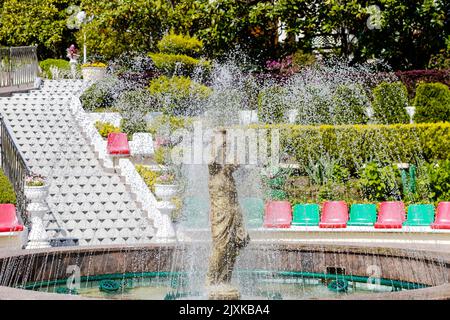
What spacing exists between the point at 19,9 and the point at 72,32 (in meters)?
2.58

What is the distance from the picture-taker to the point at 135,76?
2923cm

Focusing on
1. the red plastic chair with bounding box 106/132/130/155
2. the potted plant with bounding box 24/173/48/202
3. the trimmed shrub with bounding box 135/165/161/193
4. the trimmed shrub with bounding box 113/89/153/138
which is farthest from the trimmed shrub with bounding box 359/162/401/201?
the potted plant with bounding box 24/173/48/202

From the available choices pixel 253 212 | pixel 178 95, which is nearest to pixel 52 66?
pixel 178 95

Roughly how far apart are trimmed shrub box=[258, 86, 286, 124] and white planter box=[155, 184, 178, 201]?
804 cm

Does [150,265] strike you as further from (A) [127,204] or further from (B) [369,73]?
(B) [369,73]

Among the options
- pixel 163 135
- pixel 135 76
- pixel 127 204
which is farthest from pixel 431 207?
pixel 135 76

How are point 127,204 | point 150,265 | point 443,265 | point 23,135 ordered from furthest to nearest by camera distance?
point 23,135 < point 127,204 < point 150,265 < point 443,265

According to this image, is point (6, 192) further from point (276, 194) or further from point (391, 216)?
point (391, 216)

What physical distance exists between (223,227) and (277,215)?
26.0 feet

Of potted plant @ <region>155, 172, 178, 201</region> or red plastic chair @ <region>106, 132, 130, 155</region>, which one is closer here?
potted plant @ <region>155, 172, 178, 201</region>

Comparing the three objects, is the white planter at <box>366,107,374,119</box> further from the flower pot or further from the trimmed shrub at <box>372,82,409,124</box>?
the flower pot

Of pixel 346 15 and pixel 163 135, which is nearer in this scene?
pixel 163 135

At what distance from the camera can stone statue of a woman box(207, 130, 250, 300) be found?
916 centimetres
